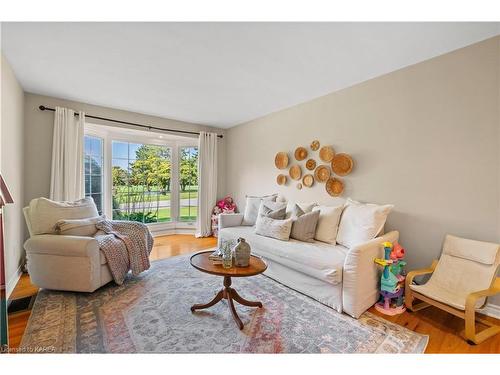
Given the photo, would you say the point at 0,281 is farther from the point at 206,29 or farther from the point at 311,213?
the point at 311,213

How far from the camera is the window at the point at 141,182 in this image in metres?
4.43

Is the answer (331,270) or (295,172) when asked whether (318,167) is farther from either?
(331,270)

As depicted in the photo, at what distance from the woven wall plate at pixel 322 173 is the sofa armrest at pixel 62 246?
9.16 ft

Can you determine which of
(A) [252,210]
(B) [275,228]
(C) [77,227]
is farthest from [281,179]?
(C) [77,227]

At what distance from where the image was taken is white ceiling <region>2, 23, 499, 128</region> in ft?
6.00

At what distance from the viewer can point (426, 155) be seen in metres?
2.34

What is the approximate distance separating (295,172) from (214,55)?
2.04 meters

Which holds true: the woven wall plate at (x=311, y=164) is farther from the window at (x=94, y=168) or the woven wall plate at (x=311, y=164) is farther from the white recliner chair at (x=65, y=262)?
the window at (x=94, y=168)

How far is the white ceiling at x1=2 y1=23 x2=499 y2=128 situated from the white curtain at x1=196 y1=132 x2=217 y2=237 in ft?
5.05

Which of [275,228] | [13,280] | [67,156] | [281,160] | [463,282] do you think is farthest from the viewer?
[281,160]

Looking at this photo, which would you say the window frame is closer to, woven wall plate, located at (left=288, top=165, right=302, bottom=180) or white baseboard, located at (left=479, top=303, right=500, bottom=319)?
woven wall plate, located at (left=288, top=165, right=302, bottom=180)

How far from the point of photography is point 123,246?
2582mm

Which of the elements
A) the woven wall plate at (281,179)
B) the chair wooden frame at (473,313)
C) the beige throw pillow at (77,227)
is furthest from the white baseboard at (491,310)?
the beige throw pillow at (77,227)

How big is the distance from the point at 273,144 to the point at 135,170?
2.79m
